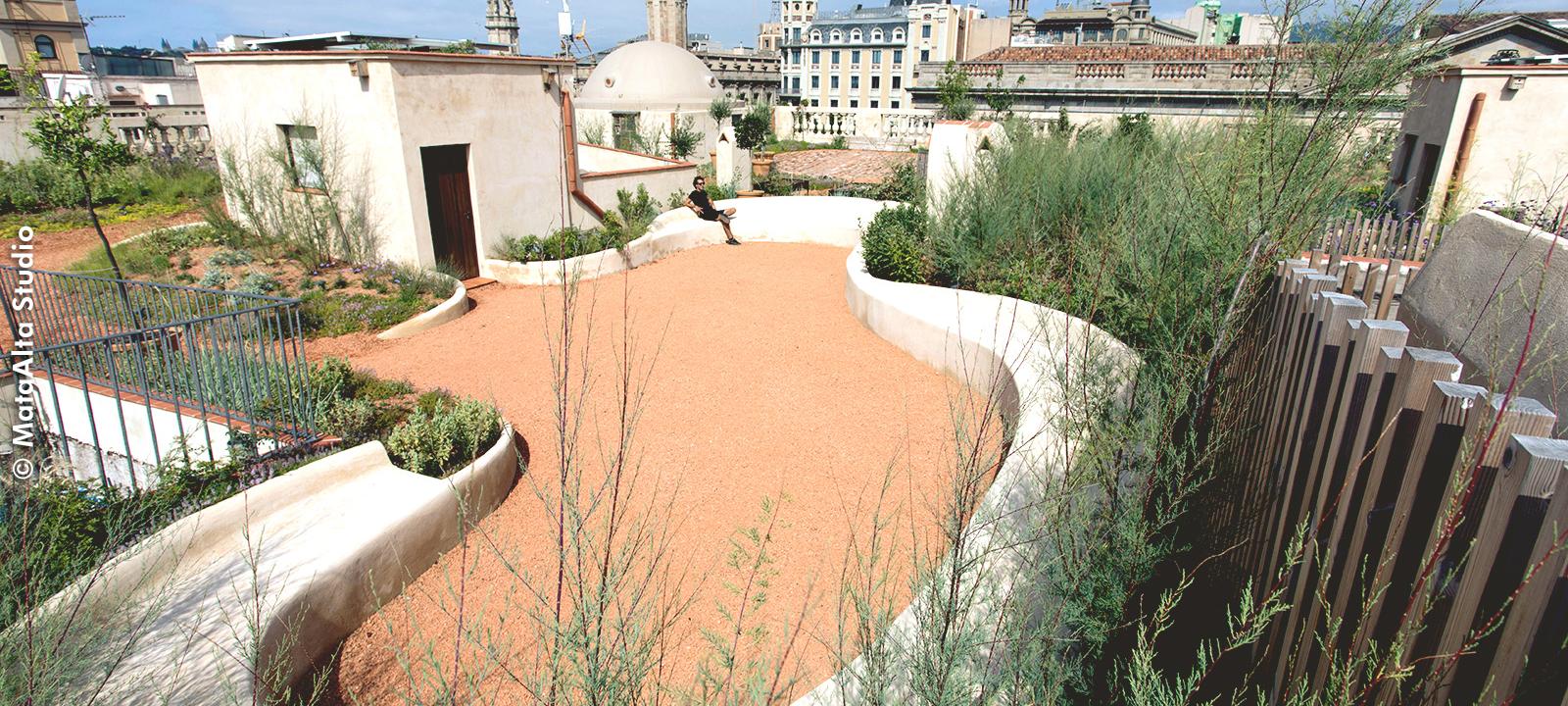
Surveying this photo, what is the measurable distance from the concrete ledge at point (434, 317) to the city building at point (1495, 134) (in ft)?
47.0

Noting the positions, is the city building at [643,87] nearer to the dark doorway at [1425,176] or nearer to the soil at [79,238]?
the soil at [79,238]

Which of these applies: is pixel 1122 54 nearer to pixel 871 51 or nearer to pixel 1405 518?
pixel 1405 518

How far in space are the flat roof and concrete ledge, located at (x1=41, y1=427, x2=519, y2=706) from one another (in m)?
6.67

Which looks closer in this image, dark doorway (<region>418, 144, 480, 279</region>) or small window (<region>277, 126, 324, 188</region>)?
small window (<region>277, 126, 324, 188</region>)

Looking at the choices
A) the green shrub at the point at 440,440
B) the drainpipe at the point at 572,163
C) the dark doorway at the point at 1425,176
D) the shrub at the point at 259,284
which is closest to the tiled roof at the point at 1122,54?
the dark doorway at the point at 1425,176

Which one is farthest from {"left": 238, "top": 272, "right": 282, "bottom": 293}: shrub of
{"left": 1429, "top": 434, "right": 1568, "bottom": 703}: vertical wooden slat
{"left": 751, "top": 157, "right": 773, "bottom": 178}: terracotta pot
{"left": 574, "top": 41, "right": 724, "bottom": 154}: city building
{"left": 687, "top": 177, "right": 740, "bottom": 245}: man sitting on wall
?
{"left": 574, "top": 41, "right": 724, "bottom": 154}: city building

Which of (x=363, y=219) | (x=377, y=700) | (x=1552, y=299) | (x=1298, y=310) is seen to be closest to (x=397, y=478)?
(x=377, y=700)

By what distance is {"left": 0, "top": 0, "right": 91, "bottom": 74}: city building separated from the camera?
4053 cm

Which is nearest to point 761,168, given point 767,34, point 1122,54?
point 1122,54

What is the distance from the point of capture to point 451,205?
11.2 meters

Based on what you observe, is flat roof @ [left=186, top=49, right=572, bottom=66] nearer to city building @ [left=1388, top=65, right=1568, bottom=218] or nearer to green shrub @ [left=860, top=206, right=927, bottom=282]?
green shrub @ [left=860, top=206, right=927, bottom=282]

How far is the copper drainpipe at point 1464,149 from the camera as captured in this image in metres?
12.2

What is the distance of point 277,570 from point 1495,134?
1717 cm

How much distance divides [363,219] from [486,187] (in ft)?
5.75
